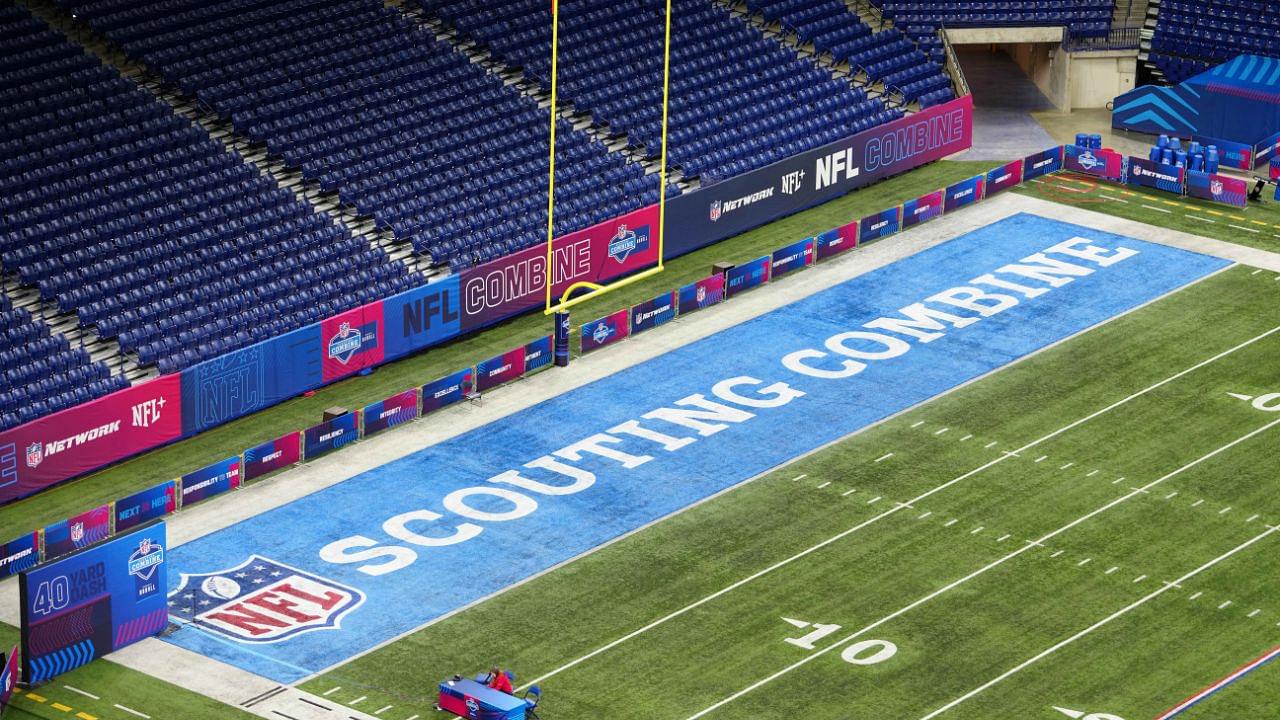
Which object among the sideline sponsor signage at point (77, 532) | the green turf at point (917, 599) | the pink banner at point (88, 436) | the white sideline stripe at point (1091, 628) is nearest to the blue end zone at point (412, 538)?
the green turf at point (917, 599)

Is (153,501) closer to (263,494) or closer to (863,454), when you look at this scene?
(263,494)

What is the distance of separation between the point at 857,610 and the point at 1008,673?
11.1 ft

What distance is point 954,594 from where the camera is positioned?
4325 cm

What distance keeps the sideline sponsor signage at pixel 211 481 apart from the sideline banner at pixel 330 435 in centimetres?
184

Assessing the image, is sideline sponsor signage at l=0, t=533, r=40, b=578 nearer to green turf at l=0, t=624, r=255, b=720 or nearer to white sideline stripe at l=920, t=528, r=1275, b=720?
A: green turf at l=0, t=624, r=255, b=720

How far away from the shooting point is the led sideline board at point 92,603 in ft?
128

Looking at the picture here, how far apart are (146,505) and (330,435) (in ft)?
16.7

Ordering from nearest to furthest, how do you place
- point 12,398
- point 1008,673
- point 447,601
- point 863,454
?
point 1008,673 → point 447,601 → point 12,398 → point 863,454

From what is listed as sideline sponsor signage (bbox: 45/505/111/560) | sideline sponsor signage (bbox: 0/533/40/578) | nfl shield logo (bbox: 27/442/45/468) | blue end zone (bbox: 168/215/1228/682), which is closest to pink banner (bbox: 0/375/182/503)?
nfl shield logo (bbox: 27/442/45/468)

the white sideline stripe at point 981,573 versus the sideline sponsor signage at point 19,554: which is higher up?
the sideline sponsor signage at point 19,554

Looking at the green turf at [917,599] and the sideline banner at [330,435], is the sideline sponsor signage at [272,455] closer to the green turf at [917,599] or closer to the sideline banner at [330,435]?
the sideline banner at [330,435]

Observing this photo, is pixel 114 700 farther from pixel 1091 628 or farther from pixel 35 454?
pixel 1091 628

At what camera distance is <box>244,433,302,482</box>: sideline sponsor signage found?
1863 inches

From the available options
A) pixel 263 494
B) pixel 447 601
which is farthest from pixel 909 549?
pixel 263 494
